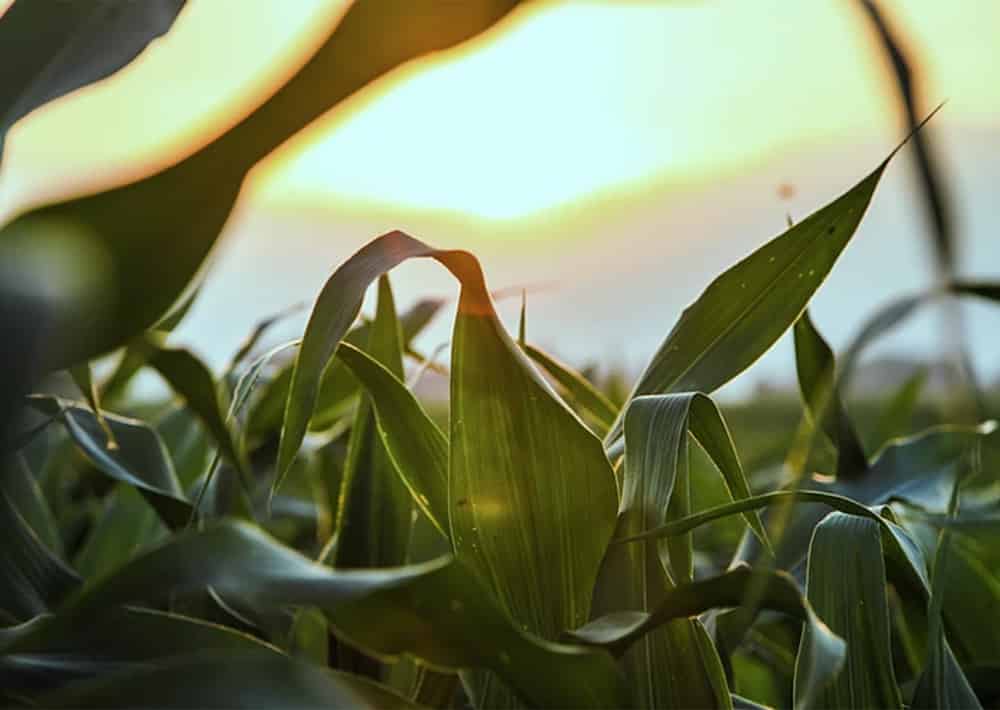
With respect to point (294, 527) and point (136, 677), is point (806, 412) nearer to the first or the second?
point (136, 677)

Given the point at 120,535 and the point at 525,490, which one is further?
the point at 120,535

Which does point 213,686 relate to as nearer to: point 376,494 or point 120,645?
point 120,645

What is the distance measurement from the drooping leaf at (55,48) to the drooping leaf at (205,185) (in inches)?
1.7

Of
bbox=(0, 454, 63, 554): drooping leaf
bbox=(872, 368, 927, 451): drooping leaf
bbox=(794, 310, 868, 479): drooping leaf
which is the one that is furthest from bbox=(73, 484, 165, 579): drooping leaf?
bbox=(872, 368, 927, 451): drooping leaf

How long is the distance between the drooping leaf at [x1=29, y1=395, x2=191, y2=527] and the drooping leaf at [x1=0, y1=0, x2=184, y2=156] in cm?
12

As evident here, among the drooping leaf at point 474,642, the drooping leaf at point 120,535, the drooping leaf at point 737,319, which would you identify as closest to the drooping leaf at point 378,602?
the drooping leaf at point 474,642

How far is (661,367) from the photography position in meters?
0.29

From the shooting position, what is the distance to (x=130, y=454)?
0.37 m

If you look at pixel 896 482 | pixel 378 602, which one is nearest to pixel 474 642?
pixel 378 602

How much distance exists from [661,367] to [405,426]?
0.22ft

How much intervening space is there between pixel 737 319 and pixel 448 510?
3.6 inches

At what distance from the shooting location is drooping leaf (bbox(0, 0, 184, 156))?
0.21 m

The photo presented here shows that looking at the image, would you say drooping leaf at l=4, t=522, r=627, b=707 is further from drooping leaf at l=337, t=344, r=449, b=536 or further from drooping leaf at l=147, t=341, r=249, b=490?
drooping leaf at l=147, t=341, r=249, b=490

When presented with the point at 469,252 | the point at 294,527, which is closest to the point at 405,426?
the point at 469,252
